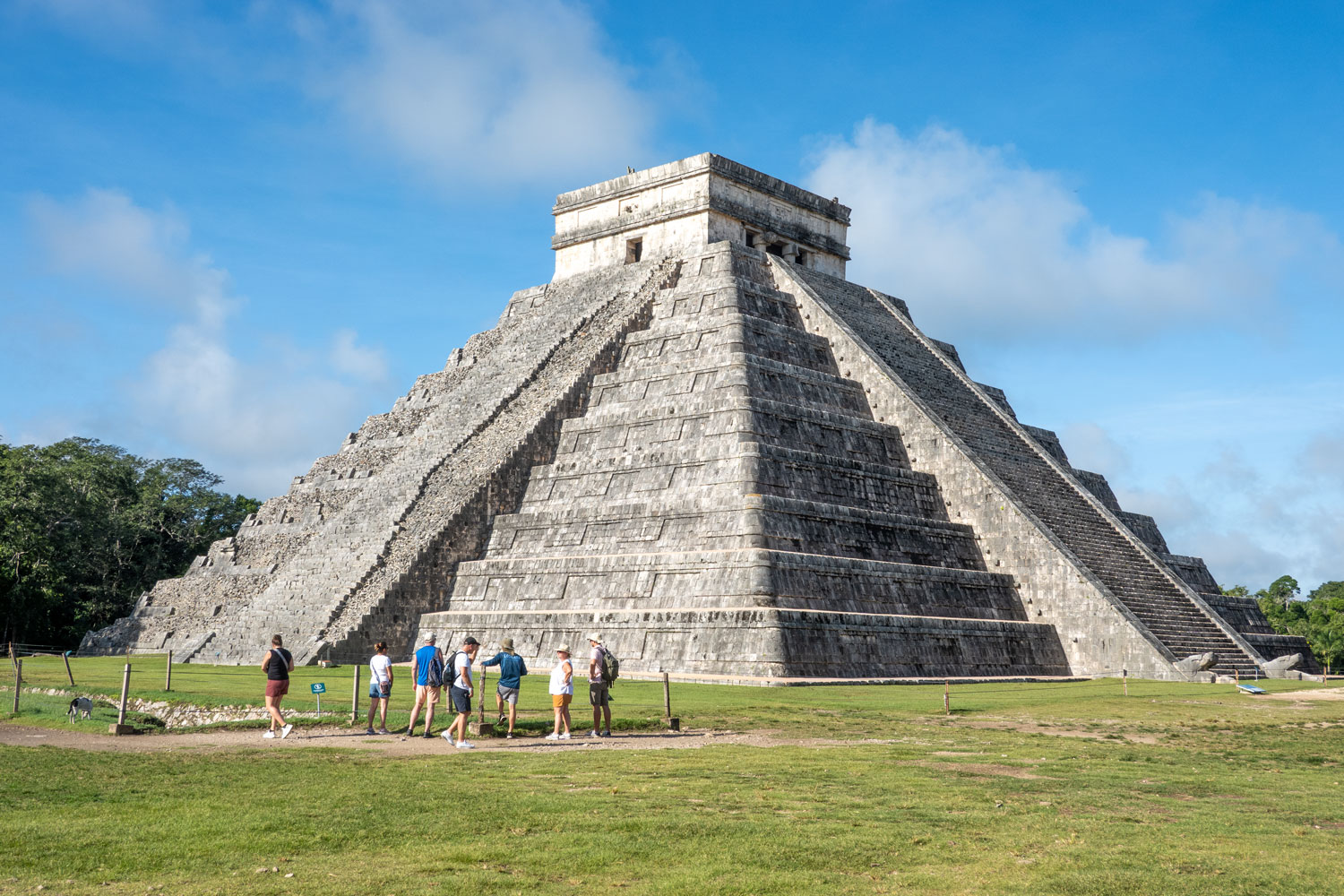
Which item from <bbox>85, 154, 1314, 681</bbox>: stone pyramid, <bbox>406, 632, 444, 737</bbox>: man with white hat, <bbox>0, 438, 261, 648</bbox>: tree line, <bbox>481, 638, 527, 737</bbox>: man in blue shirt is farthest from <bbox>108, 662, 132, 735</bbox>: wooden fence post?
<bbox>0, 438, 261, 648</bbox>: tree line

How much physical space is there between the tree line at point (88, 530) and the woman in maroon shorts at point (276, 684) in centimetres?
2377

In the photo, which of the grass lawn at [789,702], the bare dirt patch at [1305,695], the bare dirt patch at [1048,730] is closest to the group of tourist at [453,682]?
the grass lawn at [789,702]

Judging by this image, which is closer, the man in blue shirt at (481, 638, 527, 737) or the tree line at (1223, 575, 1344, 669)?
the man in blue shirt at (481, 638, 527, 737)

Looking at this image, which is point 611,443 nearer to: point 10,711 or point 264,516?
point 264,516

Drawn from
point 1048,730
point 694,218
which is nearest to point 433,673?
point 1048,730

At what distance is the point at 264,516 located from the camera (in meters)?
35.3

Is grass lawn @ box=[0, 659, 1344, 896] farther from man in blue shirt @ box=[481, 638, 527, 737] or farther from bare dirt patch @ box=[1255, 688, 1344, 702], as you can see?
bare dirt patch @ box=[1255, 688, 1344, 702]

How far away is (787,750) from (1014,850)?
A: 16.1 feet

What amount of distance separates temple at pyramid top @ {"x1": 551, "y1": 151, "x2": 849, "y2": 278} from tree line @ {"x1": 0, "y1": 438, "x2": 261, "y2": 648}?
1732 cm

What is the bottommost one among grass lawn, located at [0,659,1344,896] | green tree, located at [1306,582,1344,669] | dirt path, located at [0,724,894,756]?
grass lawn, located at [0,659,1344,896]

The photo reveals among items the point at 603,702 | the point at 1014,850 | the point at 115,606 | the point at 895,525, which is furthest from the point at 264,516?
the point at 1014,850

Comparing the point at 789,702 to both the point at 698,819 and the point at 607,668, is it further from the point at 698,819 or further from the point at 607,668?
the point at 698,819

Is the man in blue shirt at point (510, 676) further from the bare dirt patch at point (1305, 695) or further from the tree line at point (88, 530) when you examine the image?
the tree line at point (88, 530)

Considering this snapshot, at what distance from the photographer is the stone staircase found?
26.4 m
